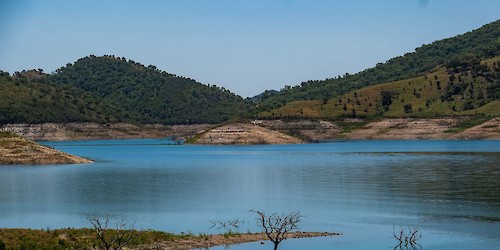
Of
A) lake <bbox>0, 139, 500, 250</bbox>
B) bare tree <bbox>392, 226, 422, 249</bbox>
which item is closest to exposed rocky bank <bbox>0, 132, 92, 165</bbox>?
lake <bbox>0, 139, 500, 250</bbox>

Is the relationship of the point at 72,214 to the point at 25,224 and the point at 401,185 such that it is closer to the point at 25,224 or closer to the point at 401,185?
the point at 25,224

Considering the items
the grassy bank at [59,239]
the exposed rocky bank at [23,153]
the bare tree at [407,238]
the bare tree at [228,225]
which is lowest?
the bare tree at [407,238]

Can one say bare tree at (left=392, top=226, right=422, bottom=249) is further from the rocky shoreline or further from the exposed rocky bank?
the exposed rocky bank

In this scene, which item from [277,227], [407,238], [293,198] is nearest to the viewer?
[407,238]

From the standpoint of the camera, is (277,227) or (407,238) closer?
(407,238)

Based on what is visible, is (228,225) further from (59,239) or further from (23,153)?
(23,153)

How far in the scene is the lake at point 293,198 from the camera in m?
58.4

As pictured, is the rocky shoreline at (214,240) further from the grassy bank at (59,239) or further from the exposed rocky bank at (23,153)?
the exposed rocky bank at (23,153)

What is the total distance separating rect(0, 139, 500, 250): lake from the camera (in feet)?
192

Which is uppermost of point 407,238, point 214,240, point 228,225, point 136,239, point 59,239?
point 59,239

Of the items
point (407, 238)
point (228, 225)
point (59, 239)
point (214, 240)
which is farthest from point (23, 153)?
point (407, 238)

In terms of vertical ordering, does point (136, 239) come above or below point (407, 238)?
above

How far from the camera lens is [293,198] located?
83.0m

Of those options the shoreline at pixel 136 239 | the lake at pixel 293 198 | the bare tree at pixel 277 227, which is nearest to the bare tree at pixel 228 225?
the lake at pixel 293 198
